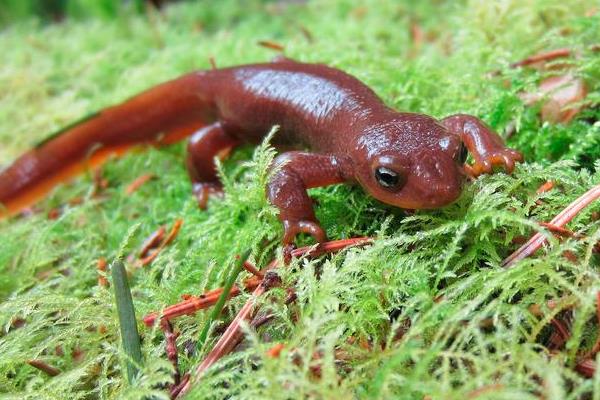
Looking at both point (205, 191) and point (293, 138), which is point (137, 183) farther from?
point (293, 138)

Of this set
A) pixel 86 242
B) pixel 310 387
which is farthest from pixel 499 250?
pixel 86 242

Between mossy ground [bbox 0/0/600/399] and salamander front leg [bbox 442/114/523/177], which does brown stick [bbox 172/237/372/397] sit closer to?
mossy ground [bbox 0/0/600/399]

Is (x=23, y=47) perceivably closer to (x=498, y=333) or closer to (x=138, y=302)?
(x=138, y=302)

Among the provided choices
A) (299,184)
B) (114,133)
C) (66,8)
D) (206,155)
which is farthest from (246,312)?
(66,8)

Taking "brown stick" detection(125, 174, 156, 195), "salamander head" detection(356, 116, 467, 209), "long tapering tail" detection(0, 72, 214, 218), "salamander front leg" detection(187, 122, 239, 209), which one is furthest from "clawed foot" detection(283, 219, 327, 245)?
"long tapering tail" detection(0, 72, 214, 218)

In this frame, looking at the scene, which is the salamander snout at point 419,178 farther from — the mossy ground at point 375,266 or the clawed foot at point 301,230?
the clawed foot at point 301,230

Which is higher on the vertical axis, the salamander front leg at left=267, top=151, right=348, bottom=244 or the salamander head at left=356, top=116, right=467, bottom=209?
the salamander head at left=356, top=116, right=467, bottom=209
